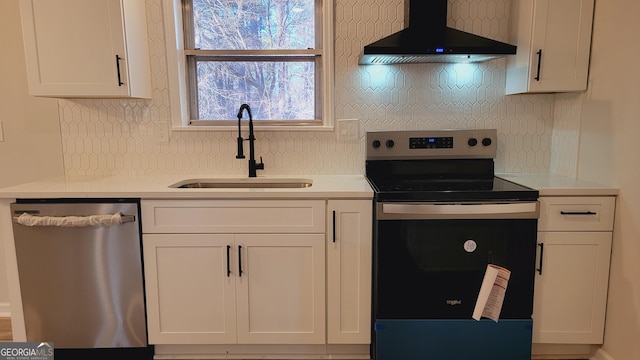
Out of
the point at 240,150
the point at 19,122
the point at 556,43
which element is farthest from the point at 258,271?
the point at 556,43

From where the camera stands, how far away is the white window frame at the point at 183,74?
2176 millimetres

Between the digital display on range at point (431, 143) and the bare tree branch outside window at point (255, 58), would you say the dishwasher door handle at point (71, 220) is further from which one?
the digital display on range at point (431, 143)

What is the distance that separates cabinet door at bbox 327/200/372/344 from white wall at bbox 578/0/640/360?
1.15 metres

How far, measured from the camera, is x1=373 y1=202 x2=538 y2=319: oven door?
169 cm

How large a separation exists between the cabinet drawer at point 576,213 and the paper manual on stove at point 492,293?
1.01 ft

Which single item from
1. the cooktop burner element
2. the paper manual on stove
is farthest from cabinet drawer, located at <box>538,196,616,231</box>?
the cooktop burner element

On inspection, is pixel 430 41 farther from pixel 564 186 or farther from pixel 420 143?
pixel 564 186

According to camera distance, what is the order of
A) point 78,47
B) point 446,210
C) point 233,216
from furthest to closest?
1. point 78,47
2. point 233,216
3. point 446,210

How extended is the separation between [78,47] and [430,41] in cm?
176

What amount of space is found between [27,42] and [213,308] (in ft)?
5.34

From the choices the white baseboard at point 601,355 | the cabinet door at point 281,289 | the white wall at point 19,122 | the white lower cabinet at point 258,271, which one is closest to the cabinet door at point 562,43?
the white lower cabinet at point 258,271

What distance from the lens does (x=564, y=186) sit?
5.95 feet

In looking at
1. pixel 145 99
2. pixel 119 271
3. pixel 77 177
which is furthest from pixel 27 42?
pixel 119 271

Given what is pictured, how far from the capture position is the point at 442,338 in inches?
69.3
